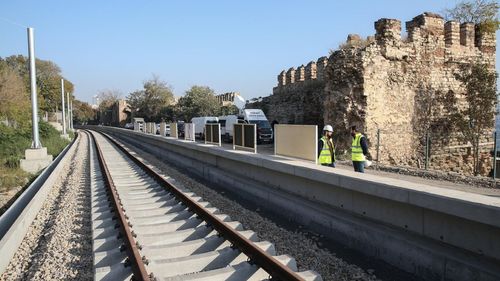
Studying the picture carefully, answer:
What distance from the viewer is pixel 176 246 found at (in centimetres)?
594

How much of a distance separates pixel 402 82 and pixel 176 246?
635 inches

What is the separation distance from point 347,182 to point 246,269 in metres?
2.67

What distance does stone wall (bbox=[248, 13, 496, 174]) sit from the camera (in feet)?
60.2

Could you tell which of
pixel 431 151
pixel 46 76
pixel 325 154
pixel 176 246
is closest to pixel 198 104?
pixel 431 151

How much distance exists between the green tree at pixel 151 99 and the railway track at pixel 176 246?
228 feet

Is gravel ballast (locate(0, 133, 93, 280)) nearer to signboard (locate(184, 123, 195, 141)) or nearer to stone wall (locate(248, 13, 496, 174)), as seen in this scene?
signboard (locate(184, 123, 195, 141))

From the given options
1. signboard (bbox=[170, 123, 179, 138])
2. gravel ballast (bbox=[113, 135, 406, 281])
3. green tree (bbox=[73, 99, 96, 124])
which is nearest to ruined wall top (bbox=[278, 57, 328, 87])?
signboard (bbox=[170, 123, 179, 138])

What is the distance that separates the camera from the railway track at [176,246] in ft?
16.2

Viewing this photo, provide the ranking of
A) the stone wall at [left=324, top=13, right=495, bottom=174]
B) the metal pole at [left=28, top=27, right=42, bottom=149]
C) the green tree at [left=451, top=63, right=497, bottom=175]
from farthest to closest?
the metal pole at [left=28, top=27, right=42, bottom=149], the stone wall at [left=324, top=13, right=495, bottom=174], the green tree at [left=451, top=63, right=497, bottom=175]

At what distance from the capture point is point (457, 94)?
20.6 m

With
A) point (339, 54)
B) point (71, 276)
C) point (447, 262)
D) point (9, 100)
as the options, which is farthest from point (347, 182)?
point (9, 100)

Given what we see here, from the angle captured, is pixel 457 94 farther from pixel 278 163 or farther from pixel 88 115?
pixel 88 115

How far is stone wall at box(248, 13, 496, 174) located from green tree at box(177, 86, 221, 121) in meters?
38.3

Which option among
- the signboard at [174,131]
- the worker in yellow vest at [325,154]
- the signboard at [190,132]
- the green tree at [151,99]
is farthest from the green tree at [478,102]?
the green tree at [151,99]
